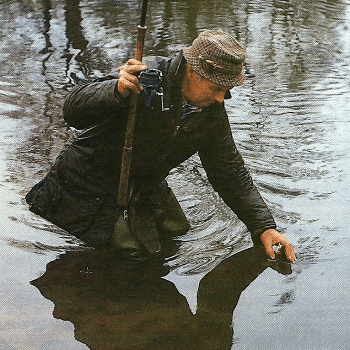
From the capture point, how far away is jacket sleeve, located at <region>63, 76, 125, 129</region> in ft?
10.3

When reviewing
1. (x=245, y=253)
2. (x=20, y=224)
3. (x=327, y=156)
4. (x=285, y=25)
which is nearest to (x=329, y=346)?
(x=245, y=253)

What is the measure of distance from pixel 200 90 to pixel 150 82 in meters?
0.33

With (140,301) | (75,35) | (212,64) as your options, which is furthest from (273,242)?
(75,35)

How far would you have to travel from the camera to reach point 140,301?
11.4 ft

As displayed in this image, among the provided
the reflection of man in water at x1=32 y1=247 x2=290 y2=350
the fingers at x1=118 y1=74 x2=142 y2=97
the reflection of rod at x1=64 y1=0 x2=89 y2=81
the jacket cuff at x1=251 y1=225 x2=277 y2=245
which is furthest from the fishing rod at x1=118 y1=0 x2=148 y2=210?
the reflection of rod at x1=64 y1=0 x2=89 y2=81

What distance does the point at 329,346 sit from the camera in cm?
317

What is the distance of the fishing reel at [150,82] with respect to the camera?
310cm

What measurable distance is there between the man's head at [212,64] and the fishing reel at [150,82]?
0.18 metres

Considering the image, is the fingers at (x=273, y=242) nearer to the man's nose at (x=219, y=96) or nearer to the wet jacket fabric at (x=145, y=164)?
the wet jacket fabric at (x=145, y=164)

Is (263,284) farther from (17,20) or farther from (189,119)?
(17,20)

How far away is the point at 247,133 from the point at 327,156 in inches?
34.4

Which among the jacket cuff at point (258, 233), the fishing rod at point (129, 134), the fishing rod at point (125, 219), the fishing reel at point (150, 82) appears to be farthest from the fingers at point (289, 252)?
the fishing reel at point (150, 82)

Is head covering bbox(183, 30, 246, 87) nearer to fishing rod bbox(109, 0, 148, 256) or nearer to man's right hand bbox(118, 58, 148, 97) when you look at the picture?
man's right hand bbox(118, 58, 148, 97)

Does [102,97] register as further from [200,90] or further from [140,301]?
[140,301]
